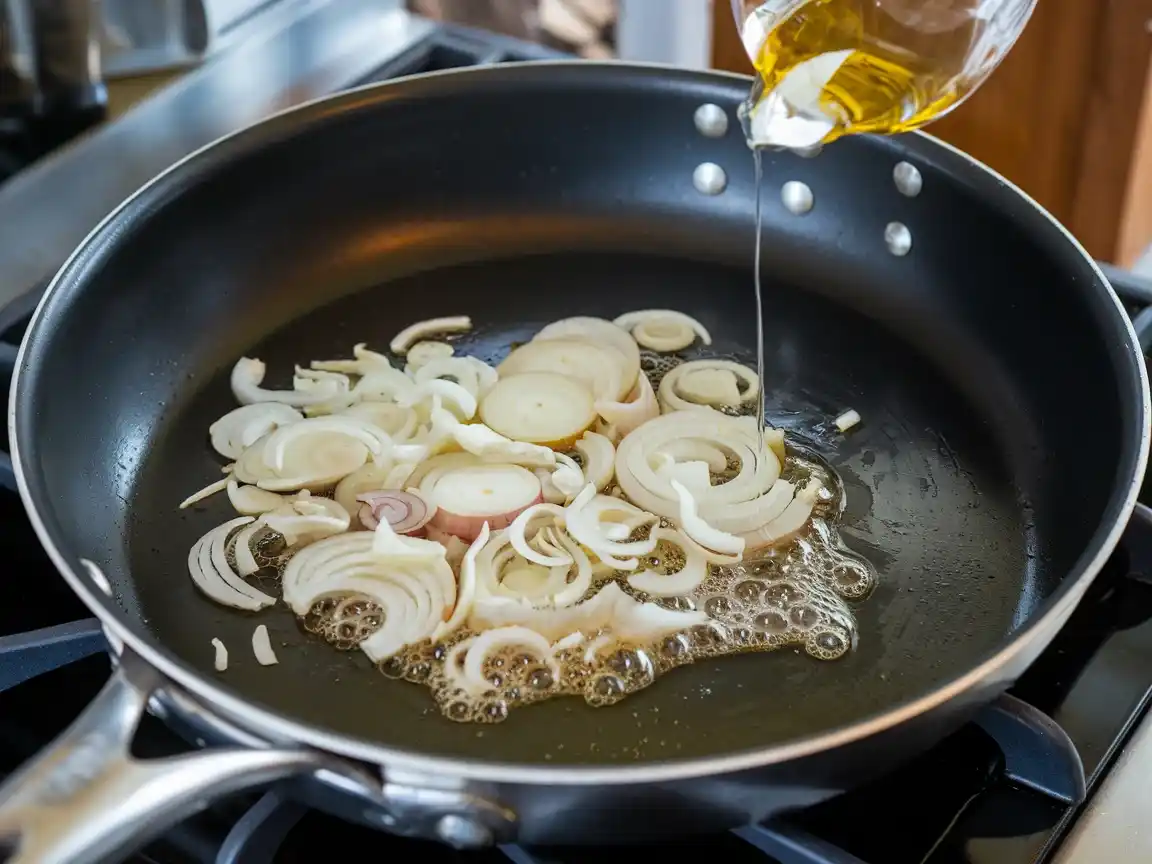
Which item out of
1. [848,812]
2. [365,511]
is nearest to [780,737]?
[848,812]

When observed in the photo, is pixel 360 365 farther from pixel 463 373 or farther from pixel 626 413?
pixel 626 413

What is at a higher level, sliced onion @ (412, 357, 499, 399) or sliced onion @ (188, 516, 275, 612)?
sliced onion @ (412, 357, 499, 399)

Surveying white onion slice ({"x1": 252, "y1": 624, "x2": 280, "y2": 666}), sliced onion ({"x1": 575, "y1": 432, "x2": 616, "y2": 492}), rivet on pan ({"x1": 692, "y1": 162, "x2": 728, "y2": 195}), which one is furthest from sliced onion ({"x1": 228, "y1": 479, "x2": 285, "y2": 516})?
rivet on pan ({"x1": 692, "y1": 162, "x2": 728, "y2": 195})

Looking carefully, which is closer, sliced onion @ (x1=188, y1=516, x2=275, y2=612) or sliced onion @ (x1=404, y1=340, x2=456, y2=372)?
sliced onion @ (x1=188, y1=516, x2=275, y2=612)

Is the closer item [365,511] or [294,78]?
[365,511]

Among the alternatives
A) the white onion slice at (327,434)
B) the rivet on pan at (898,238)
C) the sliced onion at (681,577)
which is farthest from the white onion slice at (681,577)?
the rivet on pan at (898,238)

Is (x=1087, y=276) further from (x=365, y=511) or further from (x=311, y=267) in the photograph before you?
(x=311, y=267)

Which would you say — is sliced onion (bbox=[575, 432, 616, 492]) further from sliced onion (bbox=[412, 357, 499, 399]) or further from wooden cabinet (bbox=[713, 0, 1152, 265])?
wooden cabinet (bbox=[713, 0, 1152, 265])
